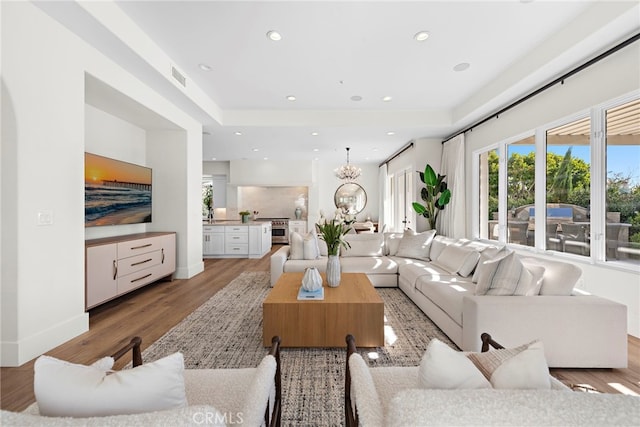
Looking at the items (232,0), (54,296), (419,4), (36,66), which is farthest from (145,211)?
(419,4)

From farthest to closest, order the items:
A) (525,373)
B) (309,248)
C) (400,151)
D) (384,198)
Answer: (384,198), (400,151), (309,248), (525,373)

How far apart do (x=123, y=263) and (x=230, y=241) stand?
11.8ft

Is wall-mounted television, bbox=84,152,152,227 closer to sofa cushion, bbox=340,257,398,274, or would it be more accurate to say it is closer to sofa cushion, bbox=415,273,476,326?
sofa cushion, bbox=340,257,398,274

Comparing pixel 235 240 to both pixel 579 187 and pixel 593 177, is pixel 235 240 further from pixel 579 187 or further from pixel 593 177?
pixel 593 177

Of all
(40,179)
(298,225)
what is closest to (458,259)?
(40,179)

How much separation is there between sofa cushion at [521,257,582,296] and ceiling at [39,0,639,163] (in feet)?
6.59

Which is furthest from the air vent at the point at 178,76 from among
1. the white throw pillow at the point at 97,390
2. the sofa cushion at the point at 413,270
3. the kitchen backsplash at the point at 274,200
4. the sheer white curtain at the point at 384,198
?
the sheer white curtain at the point at 384,198

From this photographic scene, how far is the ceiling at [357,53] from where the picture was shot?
245 centimetres

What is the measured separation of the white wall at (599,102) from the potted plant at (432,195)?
1.84 metres

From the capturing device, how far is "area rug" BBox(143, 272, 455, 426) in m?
1.75

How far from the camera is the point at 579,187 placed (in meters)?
3.13

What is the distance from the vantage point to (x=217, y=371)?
1.35 metres

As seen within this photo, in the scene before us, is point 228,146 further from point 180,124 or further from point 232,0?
point 232,0

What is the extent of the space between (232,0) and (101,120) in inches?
106
